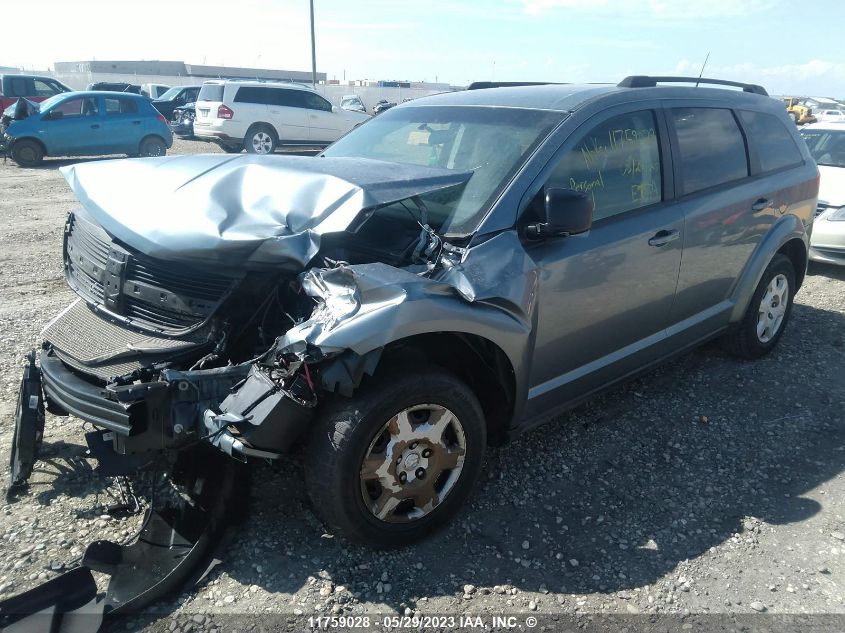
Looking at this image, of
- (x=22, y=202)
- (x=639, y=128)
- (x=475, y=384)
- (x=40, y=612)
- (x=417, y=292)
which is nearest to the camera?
(x=40, y=612)

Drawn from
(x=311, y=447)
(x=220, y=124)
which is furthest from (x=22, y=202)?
(x=311, y=447)

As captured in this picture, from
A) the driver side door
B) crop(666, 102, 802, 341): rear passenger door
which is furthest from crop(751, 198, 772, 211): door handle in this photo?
the driver side door

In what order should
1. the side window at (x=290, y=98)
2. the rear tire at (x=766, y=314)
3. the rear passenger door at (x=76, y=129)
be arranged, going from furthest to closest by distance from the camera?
the side window at (x=290, y=98) < the rear passenger door at (x=76, y=129) < the rear tire at (x=766, y=314)

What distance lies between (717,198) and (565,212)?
1686 mm

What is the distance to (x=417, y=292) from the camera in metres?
2.57

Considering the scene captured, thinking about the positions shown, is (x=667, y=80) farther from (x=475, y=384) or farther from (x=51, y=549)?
(x=51, y=549)

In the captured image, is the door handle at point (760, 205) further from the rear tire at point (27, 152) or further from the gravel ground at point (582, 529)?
the rear tire at point (27, 152)

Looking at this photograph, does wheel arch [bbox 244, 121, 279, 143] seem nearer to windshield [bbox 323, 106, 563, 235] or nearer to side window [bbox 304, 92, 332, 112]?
side window [bbox 304, 92, 332, 112]

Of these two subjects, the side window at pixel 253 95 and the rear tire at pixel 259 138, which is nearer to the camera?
the side window at pixel 253 95

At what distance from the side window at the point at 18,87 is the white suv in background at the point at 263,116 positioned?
18.9 feet

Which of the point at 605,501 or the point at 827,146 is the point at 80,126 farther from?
the point at 605,501

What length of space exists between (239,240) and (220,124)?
15374 mm

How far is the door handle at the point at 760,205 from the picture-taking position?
4.30 meters

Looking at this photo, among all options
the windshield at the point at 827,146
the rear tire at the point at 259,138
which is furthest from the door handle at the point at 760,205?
the rear tire at the point at 259,138
